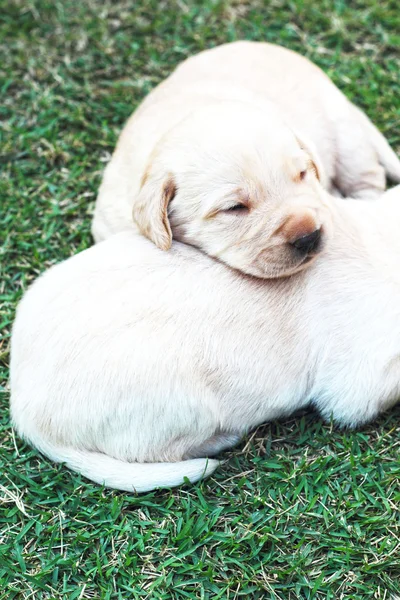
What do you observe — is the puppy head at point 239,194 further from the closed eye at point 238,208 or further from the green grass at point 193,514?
the green grass at point 193,514

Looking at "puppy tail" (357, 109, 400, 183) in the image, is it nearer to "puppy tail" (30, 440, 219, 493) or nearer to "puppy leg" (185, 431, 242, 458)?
"puppy leg" (185, 431, 242, 458)

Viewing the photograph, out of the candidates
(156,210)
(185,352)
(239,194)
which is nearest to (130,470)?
(185,352)

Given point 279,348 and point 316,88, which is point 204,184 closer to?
point 279,348

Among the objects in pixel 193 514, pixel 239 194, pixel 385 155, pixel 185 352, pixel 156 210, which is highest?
pixel 239 194

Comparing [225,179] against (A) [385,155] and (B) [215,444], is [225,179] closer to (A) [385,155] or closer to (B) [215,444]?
(B) [215,444]

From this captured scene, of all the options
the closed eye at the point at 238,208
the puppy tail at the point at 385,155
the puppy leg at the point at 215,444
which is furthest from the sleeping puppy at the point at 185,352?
the puppy tail at the point at 385,155

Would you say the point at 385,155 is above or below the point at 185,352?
above

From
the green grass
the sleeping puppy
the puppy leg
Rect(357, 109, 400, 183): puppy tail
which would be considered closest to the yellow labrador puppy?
the sleeping puppy

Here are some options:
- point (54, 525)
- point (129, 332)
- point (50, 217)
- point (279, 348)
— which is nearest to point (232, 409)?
point (279, 348)
